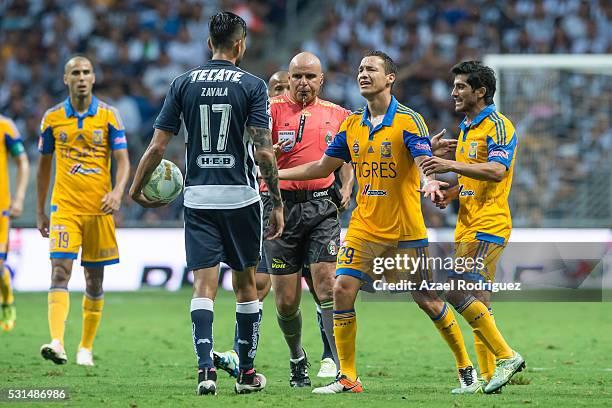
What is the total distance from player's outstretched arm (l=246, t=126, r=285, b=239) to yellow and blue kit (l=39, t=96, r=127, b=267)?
10.5 feet

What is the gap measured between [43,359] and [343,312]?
376 cm

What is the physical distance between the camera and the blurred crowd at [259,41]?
21.2 meters

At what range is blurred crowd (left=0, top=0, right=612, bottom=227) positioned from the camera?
69.6 ft

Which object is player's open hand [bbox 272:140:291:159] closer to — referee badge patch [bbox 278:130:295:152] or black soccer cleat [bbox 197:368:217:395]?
referee badge patch [bbox 278:130:295:152]

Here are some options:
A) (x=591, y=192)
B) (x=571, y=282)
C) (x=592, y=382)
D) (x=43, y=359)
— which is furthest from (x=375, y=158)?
(x=591, y=192)

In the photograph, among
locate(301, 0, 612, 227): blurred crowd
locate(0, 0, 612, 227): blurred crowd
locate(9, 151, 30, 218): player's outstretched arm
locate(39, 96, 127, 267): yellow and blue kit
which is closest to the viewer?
locate(39, 96, 127, 267): yellow and blue kit

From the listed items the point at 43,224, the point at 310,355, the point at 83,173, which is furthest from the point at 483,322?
the point at 43,224

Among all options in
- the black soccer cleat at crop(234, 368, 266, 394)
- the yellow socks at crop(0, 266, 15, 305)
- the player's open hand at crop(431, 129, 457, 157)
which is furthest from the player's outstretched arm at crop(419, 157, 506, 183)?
the yellow socks at crop(0, 266, 15, 305)

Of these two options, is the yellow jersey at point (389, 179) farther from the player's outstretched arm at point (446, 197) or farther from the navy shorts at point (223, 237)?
the navy shorts at point (223, 237)

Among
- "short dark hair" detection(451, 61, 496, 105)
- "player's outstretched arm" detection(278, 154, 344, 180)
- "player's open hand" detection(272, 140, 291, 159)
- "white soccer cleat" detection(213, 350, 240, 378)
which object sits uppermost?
"short dark hair" detection(451, 61, 496, 105)

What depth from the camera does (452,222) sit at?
18047 millimetres

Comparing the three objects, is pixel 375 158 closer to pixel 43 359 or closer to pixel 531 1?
pixel 43 359

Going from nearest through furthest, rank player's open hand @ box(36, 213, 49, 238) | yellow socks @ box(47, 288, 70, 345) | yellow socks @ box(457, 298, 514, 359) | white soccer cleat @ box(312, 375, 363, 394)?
white soccer cleat @ box(312, 375, 363, 394) < yellow socks @ box(457, 298, 514, 359) < yellow socks @ box(47, 288, 70, 345) < player's open hand @ box(36, 213, 49, 238)

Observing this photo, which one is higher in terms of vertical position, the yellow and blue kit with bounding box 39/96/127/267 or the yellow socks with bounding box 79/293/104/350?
the yellow and blue kit with bounding box 39/96/127/267
